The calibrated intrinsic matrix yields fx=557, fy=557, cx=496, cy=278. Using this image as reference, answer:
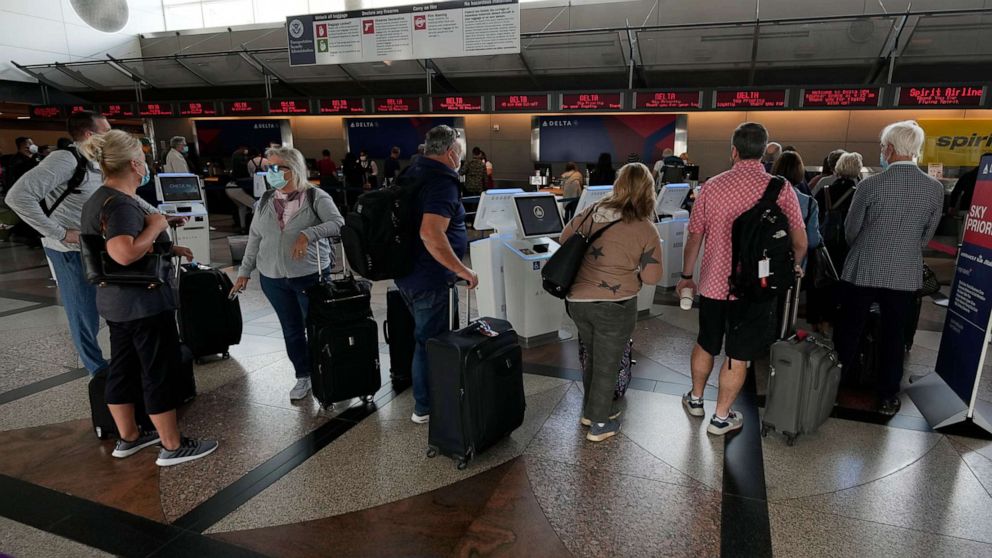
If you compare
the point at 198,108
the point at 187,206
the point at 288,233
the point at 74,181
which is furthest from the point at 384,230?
the point at 198,108

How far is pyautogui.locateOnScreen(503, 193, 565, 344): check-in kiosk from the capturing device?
4125mm

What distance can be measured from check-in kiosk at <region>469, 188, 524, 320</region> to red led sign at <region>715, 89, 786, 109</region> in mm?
5952

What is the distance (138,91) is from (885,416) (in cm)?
1639

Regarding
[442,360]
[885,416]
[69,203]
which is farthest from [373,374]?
[885,416]

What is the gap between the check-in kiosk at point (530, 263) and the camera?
A: 4125 millimetres

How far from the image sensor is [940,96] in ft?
25.6

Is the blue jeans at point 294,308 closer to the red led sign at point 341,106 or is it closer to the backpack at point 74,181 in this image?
the backpack at point 74,181

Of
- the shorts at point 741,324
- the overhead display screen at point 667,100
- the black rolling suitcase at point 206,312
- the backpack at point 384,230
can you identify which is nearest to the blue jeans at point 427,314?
the backpack at point 384,230

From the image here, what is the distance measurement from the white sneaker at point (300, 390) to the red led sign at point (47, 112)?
15421 millimetres

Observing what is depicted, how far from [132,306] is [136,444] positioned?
2.89ft

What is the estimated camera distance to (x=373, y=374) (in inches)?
132

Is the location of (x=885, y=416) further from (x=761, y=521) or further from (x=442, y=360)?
A: (x=442, y=360)

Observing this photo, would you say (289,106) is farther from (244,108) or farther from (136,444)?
(136,444)

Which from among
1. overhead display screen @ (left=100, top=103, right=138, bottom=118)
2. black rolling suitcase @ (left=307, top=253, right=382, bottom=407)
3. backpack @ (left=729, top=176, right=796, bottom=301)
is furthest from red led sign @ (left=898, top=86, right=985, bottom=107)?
overhead display screen @ (left=100, top=103, right=138, bottom=118)
